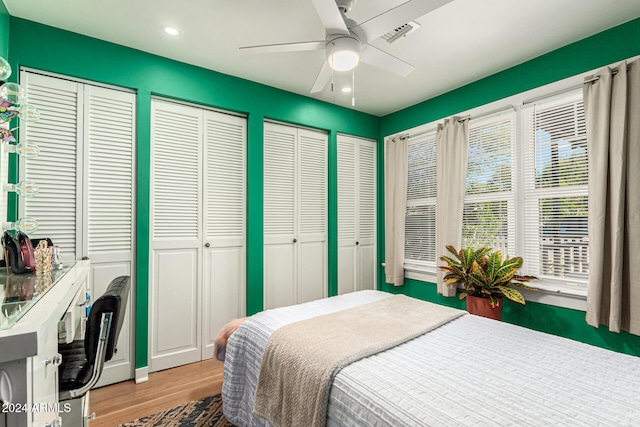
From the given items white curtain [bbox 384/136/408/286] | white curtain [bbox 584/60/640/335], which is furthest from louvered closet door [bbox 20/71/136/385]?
white curtain [bbox 584/60/640/335]

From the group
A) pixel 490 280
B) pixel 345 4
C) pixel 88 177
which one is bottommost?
pixel 490 280

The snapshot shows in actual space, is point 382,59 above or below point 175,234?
above

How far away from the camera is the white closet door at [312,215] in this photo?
3.54 meters

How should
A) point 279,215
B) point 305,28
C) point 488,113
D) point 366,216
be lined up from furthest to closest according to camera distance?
point 366,216
point 279,215
point 488,113
point 305,28

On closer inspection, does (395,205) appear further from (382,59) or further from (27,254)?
(27,254)

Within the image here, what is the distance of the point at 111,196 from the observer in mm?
2498

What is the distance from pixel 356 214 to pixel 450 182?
121 centimetres

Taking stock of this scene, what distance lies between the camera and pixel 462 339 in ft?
5.48

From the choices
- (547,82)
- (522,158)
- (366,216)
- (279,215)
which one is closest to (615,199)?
(522,158)

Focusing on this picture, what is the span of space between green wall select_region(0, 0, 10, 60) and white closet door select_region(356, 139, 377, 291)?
3319 millimetres

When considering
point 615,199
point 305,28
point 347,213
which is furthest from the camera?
point 347,213

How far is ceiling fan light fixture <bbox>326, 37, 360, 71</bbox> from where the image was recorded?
5.74 ft

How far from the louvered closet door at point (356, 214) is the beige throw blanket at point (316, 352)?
1.83 metres

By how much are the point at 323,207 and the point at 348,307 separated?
1677 millimetres
